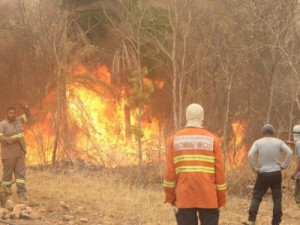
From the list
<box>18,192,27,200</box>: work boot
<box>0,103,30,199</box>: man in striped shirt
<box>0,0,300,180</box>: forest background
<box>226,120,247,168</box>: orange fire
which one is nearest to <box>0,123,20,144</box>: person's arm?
<box>0,103,30,199</box>: man in striped shirt

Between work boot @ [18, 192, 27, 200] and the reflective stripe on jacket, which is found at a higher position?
the reflective stripe on jacket

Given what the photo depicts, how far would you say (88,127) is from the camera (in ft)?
61.8

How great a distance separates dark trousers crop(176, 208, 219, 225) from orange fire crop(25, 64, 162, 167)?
11421 millimetres

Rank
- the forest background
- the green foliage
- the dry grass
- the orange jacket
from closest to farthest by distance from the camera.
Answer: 1. the orange jacket
2. the dry grass
3. the green foliage
4. the forest background

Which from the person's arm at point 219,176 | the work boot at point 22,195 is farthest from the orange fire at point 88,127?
the person's arm at point 219,176

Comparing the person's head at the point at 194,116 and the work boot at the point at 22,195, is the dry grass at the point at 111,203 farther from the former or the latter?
the person's head at the point at 194,116

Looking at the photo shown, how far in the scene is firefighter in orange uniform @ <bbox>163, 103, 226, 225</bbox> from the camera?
15.2 feet

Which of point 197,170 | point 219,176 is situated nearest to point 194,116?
point 197,170

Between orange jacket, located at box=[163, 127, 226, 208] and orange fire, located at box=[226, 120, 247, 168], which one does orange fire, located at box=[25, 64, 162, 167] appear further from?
orange jacket, located at box=[163, 127, 226, 208]

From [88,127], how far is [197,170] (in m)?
14.5

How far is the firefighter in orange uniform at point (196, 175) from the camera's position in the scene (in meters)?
4.62

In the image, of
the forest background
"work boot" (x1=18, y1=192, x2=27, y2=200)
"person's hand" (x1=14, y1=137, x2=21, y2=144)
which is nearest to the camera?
"person's hand" (x1=14, y1=137, x2=21, y2=144)

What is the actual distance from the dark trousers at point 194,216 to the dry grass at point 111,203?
11.6ft

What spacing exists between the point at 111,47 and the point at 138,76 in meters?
5.02
